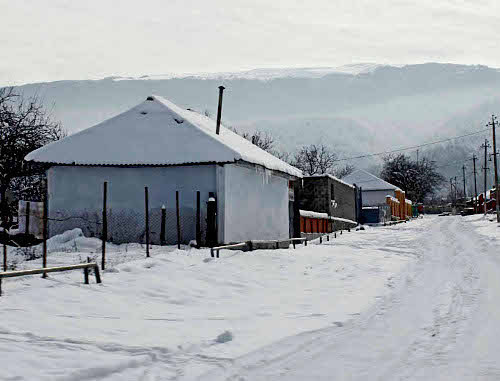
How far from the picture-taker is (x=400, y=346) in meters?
6.79

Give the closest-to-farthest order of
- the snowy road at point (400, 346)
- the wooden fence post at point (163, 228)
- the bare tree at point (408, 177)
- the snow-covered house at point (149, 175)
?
the snowy road at point (400, 346) < the wooden fence post at point (163, 228) < the snow-covered house at point (149, 175) < the bare tree at point (408, 177)

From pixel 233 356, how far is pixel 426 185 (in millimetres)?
113579

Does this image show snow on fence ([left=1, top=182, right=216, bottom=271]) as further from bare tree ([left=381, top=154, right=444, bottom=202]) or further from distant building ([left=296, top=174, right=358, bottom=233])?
bare tree ([left=381, top=154, right=444, bottom=202])

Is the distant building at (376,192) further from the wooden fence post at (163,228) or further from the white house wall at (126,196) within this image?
the wooden fence post at (163,228)

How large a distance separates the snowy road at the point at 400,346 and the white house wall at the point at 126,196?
11085mm

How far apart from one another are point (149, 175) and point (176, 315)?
535 inches

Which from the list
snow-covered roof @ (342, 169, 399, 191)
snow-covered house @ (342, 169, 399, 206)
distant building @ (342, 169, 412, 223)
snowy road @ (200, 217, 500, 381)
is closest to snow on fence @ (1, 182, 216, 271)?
snowy road @ (200, 217, 500, 381)

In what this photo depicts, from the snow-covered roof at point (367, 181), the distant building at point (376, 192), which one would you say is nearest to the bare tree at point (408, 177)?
the distant building at point (376, 192)

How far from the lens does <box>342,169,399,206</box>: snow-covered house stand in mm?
75688

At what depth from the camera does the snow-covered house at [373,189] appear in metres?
75.7

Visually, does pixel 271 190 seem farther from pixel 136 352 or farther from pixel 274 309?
pixel 136 352

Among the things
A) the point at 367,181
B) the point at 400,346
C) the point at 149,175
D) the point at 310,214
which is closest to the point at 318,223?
the point at 310,214

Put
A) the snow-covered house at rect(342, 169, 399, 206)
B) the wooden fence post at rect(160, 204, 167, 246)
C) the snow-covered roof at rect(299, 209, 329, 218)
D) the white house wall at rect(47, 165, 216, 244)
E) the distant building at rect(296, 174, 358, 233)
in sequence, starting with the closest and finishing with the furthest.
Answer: the wooden fence post at rect(160, 204, 167, 246)
the white house wall at rect(47, 165, 216, 244)
the snow-covered roof at rect(299, 209, 329, 218)
the distant building at rect(296, 174, 358, 233)
the snow-covered house at rect(342, 169, 399, 206)

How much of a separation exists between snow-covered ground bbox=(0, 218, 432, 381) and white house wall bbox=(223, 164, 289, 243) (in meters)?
5.87
